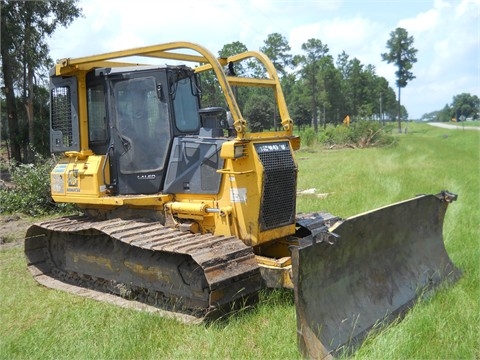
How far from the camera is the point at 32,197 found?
37.3ft

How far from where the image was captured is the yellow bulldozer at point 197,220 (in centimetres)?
466

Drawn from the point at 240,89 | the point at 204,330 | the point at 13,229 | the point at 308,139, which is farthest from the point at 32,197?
the point at 240,89

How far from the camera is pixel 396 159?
871 inches

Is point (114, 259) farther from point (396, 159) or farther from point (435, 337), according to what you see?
point (396, 159)

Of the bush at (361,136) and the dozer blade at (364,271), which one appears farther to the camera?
the bush at (361,136)

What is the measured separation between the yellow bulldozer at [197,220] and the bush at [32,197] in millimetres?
4556

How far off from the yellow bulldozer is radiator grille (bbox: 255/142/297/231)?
0.6 inches

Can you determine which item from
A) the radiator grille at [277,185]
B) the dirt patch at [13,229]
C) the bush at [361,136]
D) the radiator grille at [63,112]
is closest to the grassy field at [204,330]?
the radiator grille at [277,185]

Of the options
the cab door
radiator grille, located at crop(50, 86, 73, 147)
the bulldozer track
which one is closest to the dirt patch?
the bulldozer track

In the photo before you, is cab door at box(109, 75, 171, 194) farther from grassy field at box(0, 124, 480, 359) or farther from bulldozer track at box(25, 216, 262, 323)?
grassy field at box(0, 124, 480, 359)

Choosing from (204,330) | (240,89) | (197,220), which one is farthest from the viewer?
(240,89)

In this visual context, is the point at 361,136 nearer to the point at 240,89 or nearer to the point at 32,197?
the point at 240,89

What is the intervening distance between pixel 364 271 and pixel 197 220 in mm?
1928

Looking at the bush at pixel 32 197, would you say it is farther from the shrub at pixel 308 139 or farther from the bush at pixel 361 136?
the shrub at pixel 308 139
